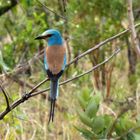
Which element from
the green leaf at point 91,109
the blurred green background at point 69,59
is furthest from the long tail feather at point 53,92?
the blurred green background at point 69,59

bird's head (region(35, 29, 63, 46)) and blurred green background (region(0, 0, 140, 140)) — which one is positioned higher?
bird's head (region(35, 29, 63, 46))

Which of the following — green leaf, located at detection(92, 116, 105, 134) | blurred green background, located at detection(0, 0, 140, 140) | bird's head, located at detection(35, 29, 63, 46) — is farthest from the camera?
blurred green background, located at detection(0, 0, 140, 140)

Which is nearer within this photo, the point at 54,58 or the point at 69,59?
the point at 54,58

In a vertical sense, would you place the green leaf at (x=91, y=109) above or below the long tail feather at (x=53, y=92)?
above

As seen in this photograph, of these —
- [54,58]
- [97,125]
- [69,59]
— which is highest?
[97,125]

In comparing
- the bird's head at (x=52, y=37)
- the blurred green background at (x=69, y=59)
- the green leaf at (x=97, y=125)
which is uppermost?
the green leaf at (x=97, y=125)

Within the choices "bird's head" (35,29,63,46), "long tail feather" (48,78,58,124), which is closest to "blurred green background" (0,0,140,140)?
"bird's head" (35,29,63,46)

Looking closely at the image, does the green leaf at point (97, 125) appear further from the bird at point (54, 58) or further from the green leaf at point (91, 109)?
the bird at point (54, 58)

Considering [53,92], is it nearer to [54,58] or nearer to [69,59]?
[54,58]

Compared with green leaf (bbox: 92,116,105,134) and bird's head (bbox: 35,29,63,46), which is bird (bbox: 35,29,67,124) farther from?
green leaf (bbox: 92,116,105,134)

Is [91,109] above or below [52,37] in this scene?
above

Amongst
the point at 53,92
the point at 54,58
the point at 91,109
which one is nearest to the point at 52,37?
the point at 54,58

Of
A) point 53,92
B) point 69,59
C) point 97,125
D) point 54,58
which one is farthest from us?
point 69,59

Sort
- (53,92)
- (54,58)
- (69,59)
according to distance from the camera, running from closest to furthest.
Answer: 1. (53,92)
2. (54,58)
3. (69,59)
